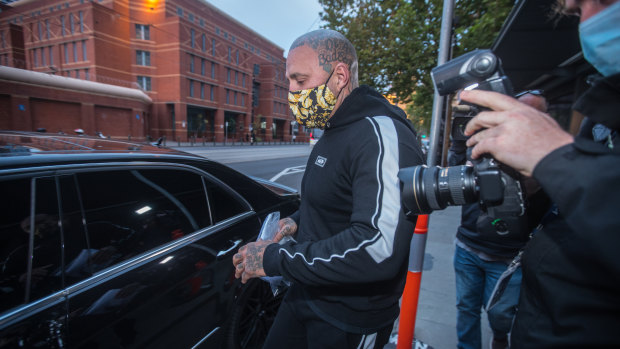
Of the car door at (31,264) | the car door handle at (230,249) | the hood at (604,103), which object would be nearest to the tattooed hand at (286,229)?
the car door handle at (230,249)

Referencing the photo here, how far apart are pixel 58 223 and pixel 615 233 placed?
1.87 meters

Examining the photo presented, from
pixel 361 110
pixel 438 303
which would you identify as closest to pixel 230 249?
pixel 361 110

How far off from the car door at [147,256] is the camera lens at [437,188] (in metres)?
1.37

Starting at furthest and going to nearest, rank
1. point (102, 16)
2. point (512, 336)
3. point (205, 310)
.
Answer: point (102, 16) < point (205, 310) < point (512, 336)

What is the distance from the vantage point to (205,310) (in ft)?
5.57

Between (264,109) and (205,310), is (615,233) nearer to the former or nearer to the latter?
(205,310)

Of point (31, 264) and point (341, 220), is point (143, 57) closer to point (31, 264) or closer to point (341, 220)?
point (31, 264)

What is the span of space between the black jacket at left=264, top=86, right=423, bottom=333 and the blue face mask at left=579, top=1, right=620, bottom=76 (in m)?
0.56

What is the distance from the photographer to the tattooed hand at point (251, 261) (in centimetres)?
120

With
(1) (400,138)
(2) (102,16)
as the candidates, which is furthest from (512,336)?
(2) (102,16)

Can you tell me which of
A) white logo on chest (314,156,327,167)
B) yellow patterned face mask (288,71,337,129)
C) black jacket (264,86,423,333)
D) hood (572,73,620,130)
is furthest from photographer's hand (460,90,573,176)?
yellow patterned face mask (288,71,337,129)

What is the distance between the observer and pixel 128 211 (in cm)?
154

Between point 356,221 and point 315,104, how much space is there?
69 cm

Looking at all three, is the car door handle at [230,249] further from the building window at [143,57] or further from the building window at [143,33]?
the building window at [143,33]
